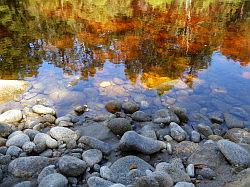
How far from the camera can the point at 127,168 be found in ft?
15.9

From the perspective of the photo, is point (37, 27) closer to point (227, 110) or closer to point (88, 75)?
point (88, 75)

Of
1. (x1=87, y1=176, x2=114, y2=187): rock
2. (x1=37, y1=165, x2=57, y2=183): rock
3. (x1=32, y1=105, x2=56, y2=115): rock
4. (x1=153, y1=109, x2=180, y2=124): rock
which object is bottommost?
(x1=32, y1=105, x2=56, y2=115): rock

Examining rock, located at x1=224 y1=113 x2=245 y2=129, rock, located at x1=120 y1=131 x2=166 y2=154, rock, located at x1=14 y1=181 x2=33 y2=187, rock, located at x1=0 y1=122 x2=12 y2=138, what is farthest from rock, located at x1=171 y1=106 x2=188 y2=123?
rock, located at x1=14 y1=181 x2=33 y2=187

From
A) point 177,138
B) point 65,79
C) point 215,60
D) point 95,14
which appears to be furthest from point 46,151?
point 95,14

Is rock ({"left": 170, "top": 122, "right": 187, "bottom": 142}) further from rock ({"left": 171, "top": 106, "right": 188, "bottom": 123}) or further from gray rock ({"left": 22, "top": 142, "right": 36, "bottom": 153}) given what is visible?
gray rock ({"left": 22, "top": 142, "right": 36, "bottom": 153})

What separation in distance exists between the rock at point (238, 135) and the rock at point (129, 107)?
1.89m

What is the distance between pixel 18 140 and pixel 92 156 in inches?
A: 53.9

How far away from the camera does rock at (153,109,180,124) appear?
6492mm

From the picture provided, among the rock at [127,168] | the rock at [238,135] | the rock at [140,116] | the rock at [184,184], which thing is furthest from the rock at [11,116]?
the rock at [238,135]

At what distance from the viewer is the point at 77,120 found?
668 cm

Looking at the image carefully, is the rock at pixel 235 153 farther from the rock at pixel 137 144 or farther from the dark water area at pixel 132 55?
the dark water area at pixel 132 55

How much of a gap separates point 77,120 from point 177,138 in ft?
6.68

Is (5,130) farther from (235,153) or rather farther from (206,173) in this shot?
(235,153)

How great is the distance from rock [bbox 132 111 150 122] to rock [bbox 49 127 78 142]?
4.59 feet
